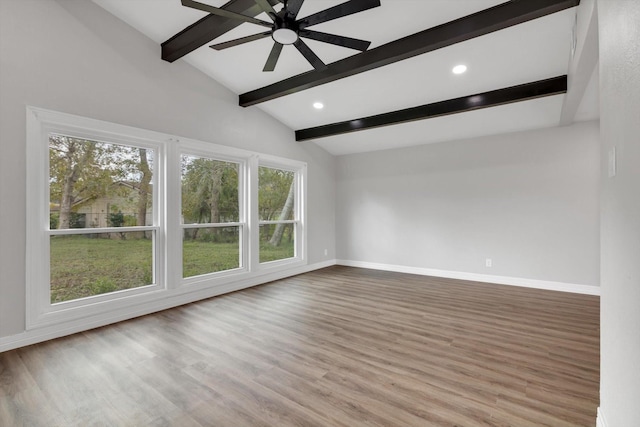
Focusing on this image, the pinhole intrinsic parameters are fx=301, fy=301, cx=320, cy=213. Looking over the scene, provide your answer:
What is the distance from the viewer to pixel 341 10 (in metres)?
2.23

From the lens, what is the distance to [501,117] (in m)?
4.63

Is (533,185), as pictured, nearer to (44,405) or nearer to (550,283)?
(550,283)

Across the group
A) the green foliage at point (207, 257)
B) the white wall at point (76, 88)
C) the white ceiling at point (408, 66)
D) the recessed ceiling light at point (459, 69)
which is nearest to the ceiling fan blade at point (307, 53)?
the white ceiling at point (408, 66)

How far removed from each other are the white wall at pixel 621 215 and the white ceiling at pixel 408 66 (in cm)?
184

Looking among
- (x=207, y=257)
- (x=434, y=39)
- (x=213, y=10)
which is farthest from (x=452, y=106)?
(x=207, y=257)

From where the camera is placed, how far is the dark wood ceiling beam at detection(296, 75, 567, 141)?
371cm

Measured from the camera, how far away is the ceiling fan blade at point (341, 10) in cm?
213

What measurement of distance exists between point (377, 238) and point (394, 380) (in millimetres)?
4352

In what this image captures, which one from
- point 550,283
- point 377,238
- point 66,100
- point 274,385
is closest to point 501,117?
point 550,283

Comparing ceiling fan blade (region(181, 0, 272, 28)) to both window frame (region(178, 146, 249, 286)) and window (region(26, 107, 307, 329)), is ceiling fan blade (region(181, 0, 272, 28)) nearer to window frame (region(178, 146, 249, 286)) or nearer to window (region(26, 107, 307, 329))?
window (region(26, 107, 307, 329))

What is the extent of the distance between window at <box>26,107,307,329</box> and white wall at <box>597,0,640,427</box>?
13.8 ft

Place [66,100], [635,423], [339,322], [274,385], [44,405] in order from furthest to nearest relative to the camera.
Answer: [339,322], [66,100], [274,385], [44,405], [635,423]

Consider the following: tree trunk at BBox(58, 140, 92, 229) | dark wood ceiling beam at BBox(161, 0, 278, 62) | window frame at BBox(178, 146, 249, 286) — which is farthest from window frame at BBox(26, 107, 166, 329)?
dark wood ceiling beam at BBox(161, 0, 278, 62)

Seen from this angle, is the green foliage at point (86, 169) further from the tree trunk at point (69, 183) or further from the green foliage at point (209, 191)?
the green foliage at point (209, 191)
